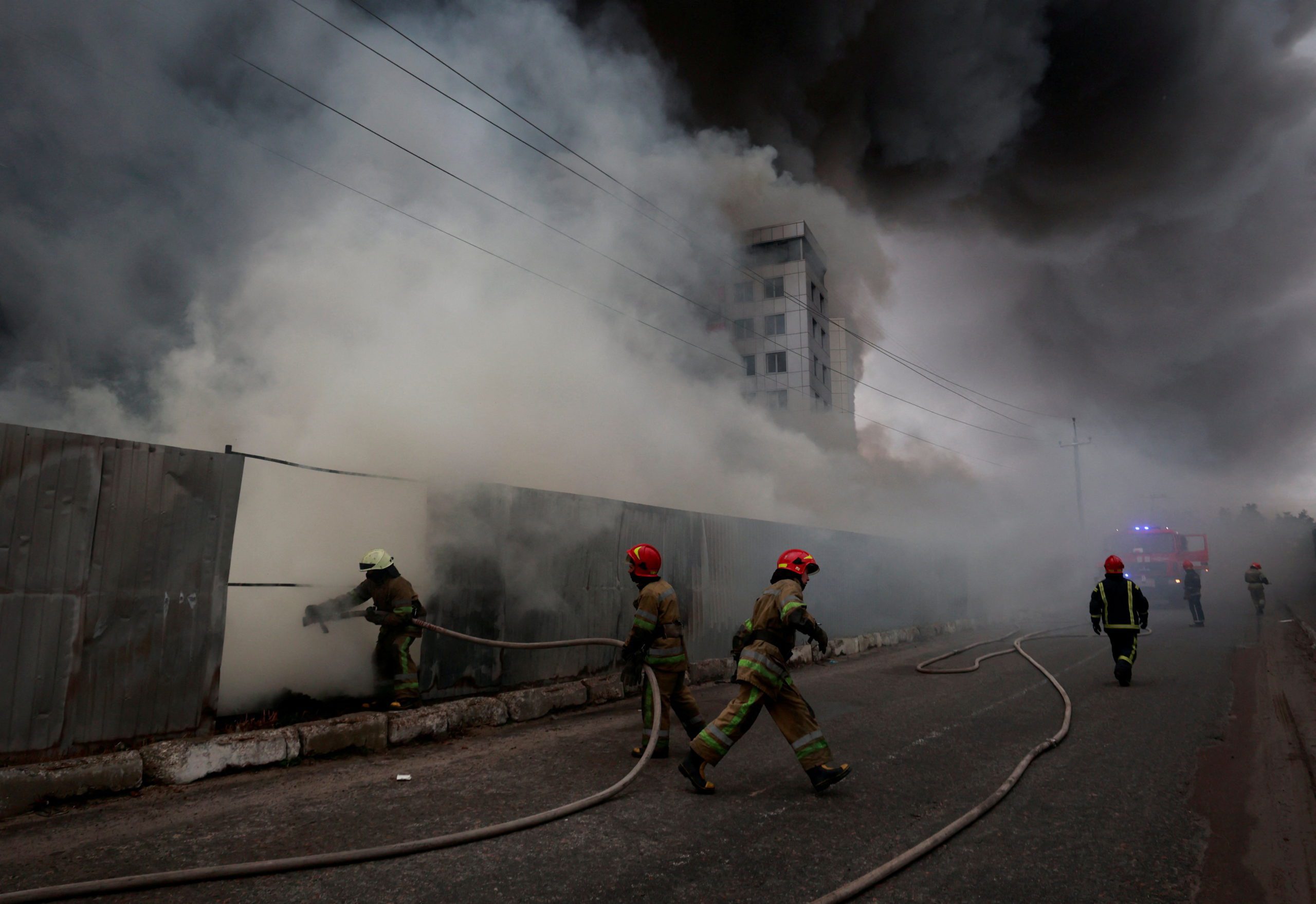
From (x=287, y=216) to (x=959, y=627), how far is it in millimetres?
16709

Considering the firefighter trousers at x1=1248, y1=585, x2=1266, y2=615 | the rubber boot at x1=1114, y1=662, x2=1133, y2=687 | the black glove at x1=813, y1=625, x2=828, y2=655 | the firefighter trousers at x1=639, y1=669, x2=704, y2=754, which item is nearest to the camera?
the black glove at x1=813, y1=625, x2=828, y2=655

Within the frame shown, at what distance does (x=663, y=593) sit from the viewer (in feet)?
18.4

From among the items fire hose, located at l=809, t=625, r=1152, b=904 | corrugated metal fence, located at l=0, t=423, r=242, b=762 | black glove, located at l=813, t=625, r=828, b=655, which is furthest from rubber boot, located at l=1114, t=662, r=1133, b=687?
corrugated metal fence, located at l=0, t=423, r=242, b=762

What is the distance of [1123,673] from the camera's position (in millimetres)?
8469

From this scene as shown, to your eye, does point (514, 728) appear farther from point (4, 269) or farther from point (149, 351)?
point (4, 269)

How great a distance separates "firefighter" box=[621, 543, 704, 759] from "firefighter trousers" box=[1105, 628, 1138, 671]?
5813 mm

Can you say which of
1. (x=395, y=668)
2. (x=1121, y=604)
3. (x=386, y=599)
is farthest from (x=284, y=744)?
(x=1121, y=604)

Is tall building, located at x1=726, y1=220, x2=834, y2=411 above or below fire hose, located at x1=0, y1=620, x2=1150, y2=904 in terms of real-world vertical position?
above

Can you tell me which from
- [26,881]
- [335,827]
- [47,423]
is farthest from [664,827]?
[47,423]

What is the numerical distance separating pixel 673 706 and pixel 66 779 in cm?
378

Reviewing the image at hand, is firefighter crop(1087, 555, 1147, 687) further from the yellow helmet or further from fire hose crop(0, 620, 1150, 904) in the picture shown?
the yellow helmet

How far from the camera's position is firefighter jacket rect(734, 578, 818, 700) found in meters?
4.61

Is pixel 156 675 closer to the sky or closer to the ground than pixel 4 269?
closer to the ground

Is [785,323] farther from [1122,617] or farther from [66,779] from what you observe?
[66,779]
